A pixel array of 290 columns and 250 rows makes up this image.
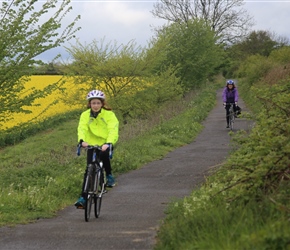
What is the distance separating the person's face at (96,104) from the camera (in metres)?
9.42

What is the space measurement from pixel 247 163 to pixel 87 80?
28.1m

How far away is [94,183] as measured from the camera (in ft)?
30.0

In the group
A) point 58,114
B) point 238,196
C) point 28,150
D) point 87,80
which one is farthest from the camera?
point 58,114

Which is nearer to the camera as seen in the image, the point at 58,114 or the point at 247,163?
the point at 247,163

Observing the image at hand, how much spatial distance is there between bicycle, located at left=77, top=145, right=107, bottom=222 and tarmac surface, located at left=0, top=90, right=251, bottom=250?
9.2 inches

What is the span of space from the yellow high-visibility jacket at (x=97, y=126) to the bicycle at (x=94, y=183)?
0.87 feet

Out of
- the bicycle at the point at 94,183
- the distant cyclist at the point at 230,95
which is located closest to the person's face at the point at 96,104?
the bicycle at the point at 94,183

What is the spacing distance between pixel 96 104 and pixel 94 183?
1223mm

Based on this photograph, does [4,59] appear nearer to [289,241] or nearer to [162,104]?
[289,241]

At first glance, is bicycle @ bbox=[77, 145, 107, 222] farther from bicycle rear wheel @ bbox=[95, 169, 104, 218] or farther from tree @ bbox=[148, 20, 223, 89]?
tree @ bbox=[148, 20, 223, 89]

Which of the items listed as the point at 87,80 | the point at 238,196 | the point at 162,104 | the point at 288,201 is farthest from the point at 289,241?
the point at 162,104

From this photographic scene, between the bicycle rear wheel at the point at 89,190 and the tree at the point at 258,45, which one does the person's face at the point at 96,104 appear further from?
the tree at the point at 258,45

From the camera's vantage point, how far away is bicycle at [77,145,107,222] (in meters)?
9.02

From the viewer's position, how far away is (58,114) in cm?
4591
